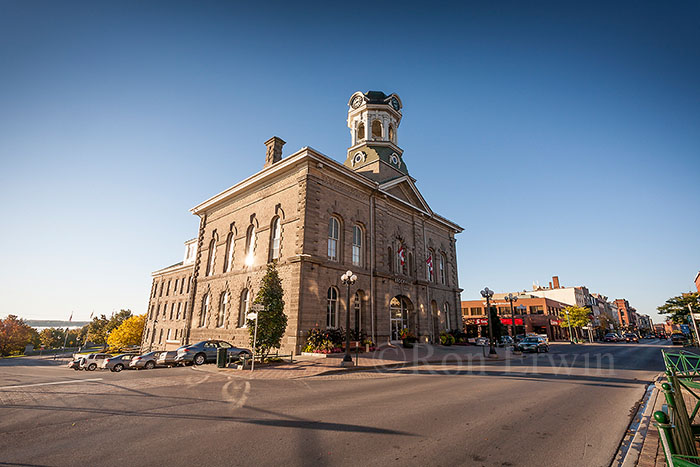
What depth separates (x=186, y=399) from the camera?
905cm

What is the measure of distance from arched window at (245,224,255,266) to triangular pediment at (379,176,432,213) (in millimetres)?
11854

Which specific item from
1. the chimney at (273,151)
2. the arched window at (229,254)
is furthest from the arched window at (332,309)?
the chimney at (273,151)

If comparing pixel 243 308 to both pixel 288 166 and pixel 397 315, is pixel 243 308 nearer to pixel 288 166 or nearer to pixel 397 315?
pixel 288 166

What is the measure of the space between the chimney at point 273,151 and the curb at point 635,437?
26.3 m

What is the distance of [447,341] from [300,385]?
74.7 feet

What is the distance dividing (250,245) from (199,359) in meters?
9.61

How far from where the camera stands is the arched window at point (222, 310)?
26.3m

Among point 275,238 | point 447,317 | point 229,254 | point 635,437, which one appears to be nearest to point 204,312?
point 229,254

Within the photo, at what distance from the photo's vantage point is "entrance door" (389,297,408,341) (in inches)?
1092

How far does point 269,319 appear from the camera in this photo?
18.4 metres

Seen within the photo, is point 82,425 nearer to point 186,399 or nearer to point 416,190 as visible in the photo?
point 186,399

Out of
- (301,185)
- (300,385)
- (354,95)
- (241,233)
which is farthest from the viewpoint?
(354,95)

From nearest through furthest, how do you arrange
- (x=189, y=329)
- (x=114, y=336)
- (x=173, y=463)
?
(x=173, y=463), (x=189, y=329), (x=114, y=336)

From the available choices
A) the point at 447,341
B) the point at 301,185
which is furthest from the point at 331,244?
the point at 447,341
